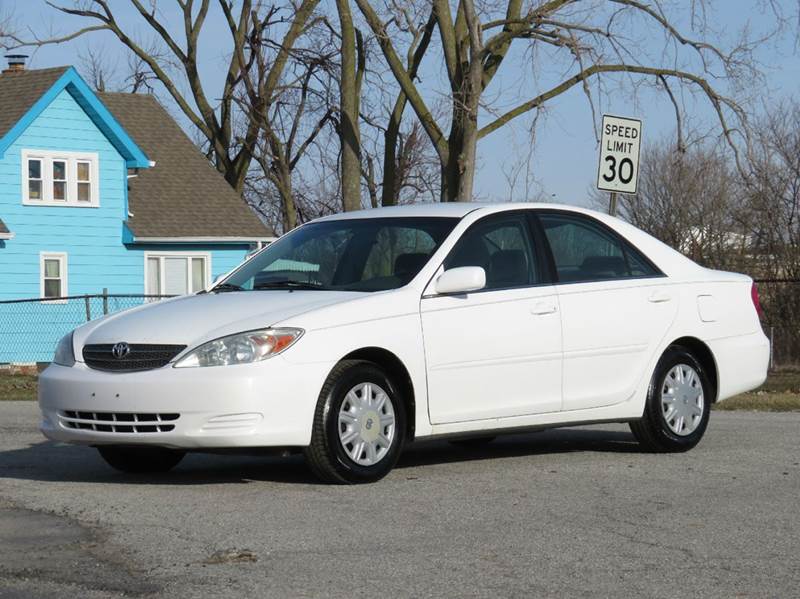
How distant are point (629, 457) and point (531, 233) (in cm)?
166

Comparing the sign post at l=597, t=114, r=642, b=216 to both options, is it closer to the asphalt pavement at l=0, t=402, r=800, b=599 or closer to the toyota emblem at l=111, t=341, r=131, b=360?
the asphalt pavement at l=0, t=402, r=800, b=599

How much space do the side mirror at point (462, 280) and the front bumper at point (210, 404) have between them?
3.22ft

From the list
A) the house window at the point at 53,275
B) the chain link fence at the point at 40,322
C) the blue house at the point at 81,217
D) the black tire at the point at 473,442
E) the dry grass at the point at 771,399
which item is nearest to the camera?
the black tire at the point at 473,442

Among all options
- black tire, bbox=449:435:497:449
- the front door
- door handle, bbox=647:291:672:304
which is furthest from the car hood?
black tire, bbox=449:435:497:449

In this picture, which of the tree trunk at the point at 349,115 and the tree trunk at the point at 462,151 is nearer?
the tree trunk at the point at 462,151

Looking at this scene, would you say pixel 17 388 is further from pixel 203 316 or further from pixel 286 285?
pixel 203 316

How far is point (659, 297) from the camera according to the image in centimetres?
1052

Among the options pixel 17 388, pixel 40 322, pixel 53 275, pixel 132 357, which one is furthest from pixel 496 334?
pixel 53 275

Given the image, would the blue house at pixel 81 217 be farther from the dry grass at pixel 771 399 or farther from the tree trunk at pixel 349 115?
the dry grass at pixel 771 399

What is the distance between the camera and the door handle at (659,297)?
10477mm

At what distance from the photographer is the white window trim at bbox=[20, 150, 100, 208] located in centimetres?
3575

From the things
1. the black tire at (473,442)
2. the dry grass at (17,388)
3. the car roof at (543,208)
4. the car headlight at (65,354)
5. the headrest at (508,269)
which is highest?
the car roof at (543,208)

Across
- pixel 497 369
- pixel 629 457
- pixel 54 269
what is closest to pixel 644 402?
pixel 629 457

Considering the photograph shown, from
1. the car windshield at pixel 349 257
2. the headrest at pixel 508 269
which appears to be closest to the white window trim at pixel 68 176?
the car windshield at pixel 349 257
